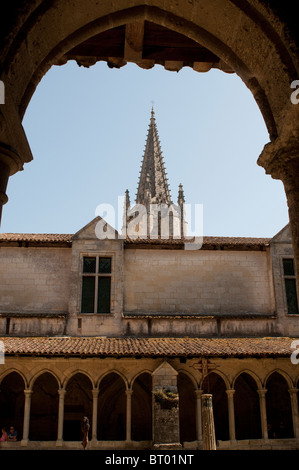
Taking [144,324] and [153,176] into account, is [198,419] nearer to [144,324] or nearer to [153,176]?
[144,324]

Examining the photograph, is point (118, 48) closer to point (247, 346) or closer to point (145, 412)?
point (247, 346)

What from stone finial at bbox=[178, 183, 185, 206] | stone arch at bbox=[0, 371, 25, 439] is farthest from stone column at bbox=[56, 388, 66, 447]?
stone finial at bbox=[178, 183, 185, 206]

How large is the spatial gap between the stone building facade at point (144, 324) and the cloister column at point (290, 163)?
9746 mm

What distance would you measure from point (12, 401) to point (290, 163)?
13540mm

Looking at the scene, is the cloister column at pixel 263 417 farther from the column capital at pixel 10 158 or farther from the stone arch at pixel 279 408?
the column capital at pixel 10 158

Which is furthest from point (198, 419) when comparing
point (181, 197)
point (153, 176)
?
point (153, 176)

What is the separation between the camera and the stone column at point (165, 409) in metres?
11.0

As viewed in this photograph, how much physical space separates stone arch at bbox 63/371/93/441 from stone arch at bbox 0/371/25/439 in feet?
4.70

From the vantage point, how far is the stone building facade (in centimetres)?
1284

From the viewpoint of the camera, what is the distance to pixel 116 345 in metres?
12.7

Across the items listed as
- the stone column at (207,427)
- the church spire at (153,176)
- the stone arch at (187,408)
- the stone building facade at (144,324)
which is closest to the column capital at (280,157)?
the stone column at (207,427)

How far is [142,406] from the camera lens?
14445mm

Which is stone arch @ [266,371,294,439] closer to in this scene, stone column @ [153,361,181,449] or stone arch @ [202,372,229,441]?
stone arch @ [202,372,229,441]

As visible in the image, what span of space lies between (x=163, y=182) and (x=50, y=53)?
38122 mm
